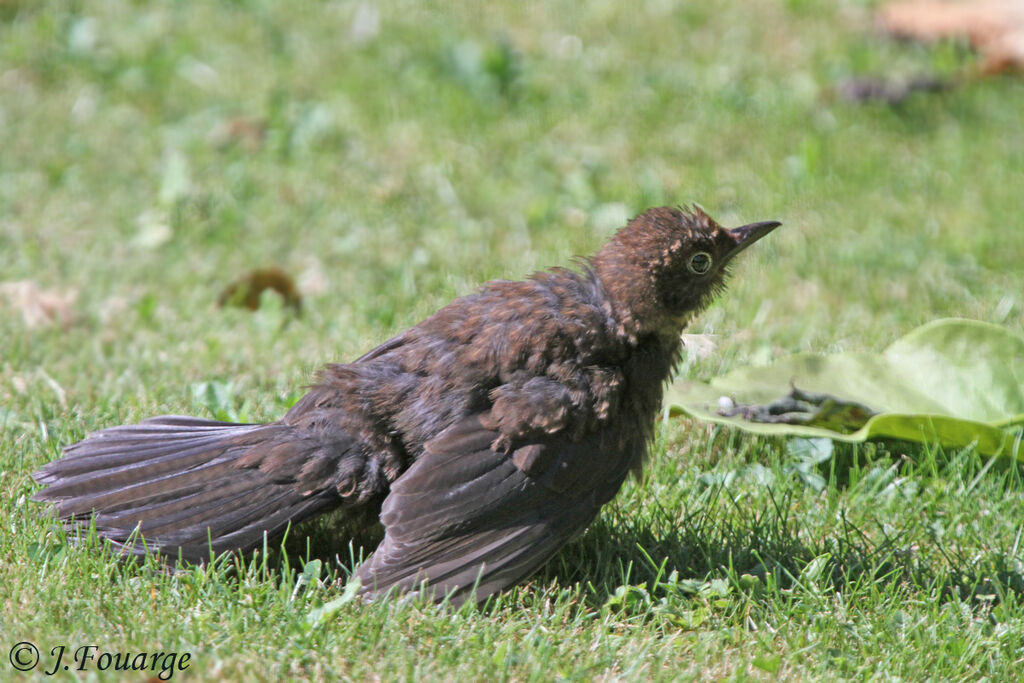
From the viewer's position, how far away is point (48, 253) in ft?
Answer: 20.5

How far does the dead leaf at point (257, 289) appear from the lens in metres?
5.84

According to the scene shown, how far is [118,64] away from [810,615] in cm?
605

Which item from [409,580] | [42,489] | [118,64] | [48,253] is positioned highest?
[118,64]

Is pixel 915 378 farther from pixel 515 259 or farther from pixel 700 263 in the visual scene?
pixel 515 259

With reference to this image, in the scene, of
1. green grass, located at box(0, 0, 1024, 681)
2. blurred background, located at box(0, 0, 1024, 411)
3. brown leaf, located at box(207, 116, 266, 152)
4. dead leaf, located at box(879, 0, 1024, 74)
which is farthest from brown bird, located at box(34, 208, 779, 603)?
dead leaf, located at box(879, 0, 1024, 74)

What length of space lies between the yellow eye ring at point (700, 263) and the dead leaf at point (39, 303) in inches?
121

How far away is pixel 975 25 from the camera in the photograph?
8.34 m

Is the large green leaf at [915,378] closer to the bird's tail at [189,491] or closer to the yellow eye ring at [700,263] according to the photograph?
the yellow eye ring at [700,263]

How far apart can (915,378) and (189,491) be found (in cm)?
283

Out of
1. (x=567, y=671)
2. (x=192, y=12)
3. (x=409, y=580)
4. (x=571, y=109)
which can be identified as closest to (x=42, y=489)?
(x=409, y=580)

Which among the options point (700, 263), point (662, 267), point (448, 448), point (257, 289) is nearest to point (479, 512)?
point (448, 448)

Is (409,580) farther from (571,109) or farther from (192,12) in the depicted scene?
(192,12)

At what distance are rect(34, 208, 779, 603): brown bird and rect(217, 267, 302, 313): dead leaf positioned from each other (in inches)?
78.8

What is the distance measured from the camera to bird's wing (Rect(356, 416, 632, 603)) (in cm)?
347
